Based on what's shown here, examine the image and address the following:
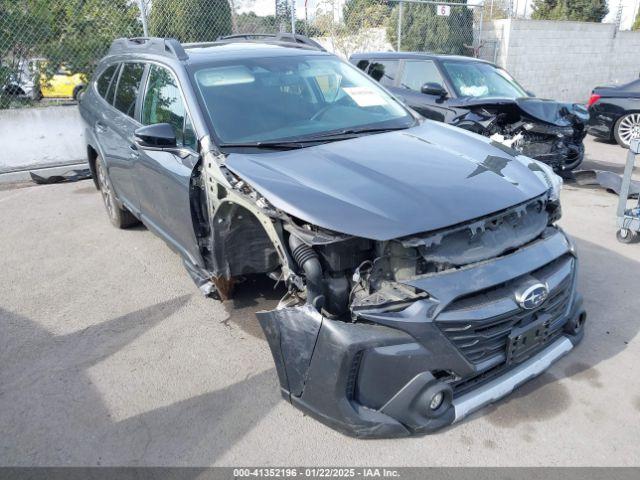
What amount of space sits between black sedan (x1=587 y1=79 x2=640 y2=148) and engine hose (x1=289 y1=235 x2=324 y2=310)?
30.6 feet

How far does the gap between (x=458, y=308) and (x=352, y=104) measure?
2082 millimetres

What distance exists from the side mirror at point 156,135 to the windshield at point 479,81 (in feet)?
16.5

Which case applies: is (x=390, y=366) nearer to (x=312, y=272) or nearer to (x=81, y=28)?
(x=312, y=272)

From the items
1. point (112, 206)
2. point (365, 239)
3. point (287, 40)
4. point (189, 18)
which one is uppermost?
point (189, 18)

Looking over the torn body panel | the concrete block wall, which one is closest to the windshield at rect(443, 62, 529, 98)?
the torn body panel

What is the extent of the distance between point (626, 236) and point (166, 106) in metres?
4.42

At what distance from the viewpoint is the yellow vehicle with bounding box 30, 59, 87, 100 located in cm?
853

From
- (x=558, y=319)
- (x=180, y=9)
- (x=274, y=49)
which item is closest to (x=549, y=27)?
(x=180, y=9)

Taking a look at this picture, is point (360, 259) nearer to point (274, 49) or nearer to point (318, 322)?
point (318, 322)

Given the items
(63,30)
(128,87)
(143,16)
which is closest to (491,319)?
(128,87)

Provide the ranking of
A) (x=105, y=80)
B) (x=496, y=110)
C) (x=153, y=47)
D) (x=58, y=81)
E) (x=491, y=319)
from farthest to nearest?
(x=58, y=81) < (x=496, y=110) < (x=105, y=80) < (x=153, y=47) < (x=491, y=319)

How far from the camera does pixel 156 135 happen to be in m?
3.41

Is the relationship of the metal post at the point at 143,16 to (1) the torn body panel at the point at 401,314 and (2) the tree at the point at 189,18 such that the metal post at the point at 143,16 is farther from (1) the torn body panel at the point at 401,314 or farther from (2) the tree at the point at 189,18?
(1) the torn body panel at the point at 401,314

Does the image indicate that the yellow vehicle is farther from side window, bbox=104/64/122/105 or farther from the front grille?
the front grille
